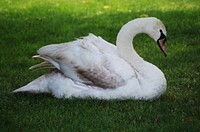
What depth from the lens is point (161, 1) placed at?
568 inches

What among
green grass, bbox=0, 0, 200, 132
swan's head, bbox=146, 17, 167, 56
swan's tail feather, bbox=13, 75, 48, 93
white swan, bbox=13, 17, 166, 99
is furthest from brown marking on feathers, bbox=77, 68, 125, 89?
swan's head, bbox=146, 17, 167, 56

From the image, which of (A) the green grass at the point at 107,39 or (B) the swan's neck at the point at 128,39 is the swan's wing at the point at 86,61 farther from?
(A) the green grass at the point at 107,39

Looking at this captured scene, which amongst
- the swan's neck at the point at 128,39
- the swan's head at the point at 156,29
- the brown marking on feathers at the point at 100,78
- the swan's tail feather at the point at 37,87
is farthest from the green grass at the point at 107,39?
the swan's head at the point at 156,29

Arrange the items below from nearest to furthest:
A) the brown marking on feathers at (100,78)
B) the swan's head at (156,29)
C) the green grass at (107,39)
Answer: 1. the green grass at (107,39)
2. the brown marking on feathers at (100,78)
3. the swan's head at (156,29)

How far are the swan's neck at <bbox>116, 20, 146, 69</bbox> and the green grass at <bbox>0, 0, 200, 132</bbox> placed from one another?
0.55m

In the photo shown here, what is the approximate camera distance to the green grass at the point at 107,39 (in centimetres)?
618

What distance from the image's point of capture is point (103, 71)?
6.91m

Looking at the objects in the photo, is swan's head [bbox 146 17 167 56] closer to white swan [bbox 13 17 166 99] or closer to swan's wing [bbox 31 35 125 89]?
white swan [bbox 13 17 166 99]

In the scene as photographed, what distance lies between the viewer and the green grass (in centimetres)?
618

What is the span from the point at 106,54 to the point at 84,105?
2.26ft

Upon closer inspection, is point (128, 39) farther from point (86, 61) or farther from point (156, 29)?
point (86, 61)

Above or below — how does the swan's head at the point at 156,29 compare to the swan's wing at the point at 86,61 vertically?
above

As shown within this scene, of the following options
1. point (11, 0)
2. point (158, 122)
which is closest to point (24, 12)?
point (11, 0)

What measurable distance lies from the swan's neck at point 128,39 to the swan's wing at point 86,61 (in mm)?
108
